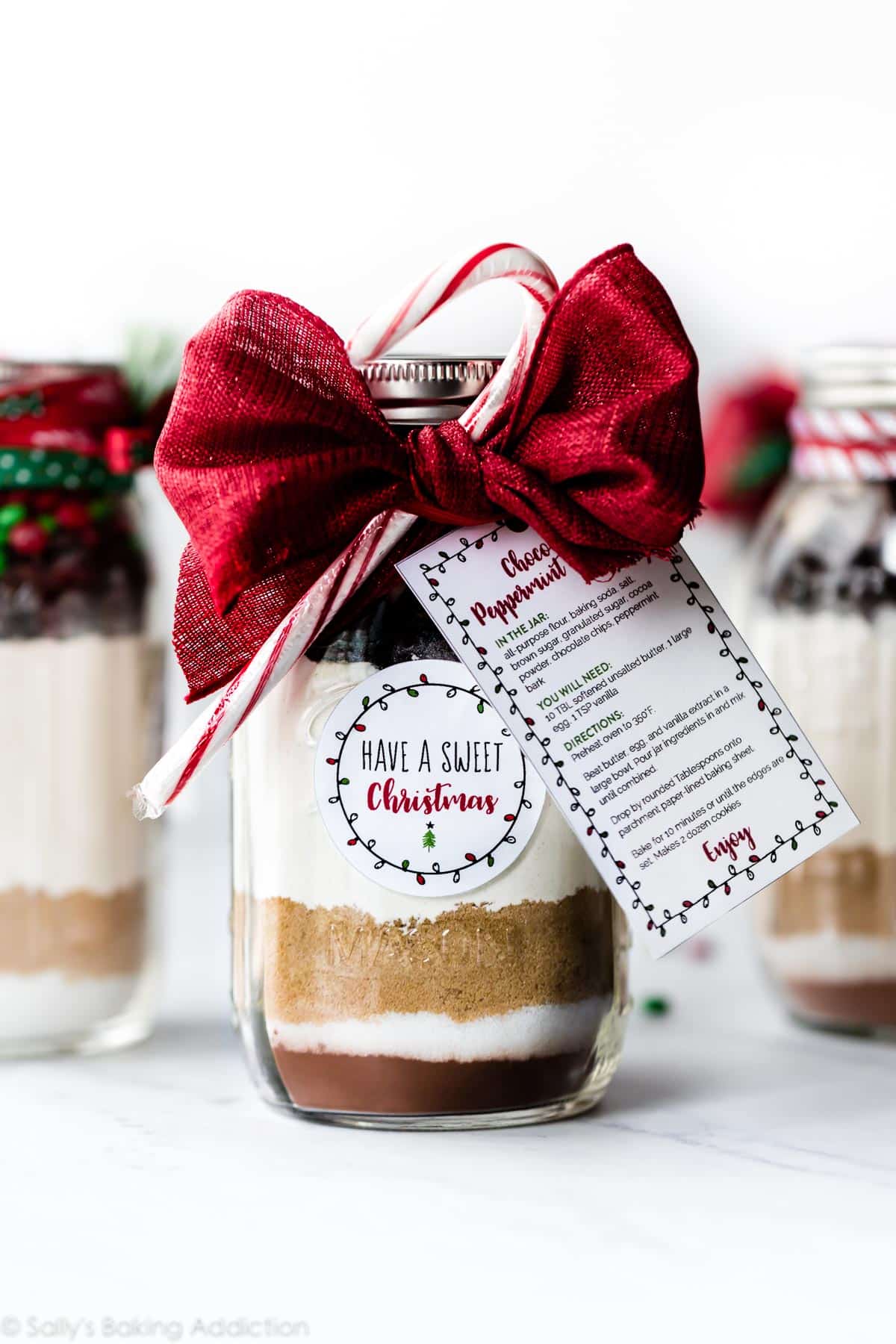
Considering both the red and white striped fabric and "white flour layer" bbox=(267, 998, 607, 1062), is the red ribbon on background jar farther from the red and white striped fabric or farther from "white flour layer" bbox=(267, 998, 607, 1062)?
the red and white striped fabric

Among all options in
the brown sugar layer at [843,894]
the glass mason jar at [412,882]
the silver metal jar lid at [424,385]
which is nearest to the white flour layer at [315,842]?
the glass mason jar at [412,882]

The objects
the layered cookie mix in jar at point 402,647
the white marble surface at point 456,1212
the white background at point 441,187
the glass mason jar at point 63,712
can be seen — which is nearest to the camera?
the white marble surface at point 456,1212

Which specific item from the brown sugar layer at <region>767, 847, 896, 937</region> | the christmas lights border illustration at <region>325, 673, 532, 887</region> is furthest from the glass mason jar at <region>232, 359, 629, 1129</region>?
the brown sugar layer at <region>767, 847, 896, 937</region>

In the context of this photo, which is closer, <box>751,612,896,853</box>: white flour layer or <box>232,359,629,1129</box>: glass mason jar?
<box>232,359,629,1129</box>: glass mason jar

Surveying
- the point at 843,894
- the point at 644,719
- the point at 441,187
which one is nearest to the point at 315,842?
the point at 644,719

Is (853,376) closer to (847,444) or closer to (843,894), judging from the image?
(847,444)

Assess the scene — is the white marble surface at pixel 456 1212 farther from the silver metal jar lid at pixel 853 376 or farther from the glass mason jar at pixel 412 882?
the silver metal jar lid at pixel 853 376

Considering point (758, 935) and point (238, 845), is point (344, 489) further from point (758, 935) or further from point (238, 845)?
point (758, 935)
